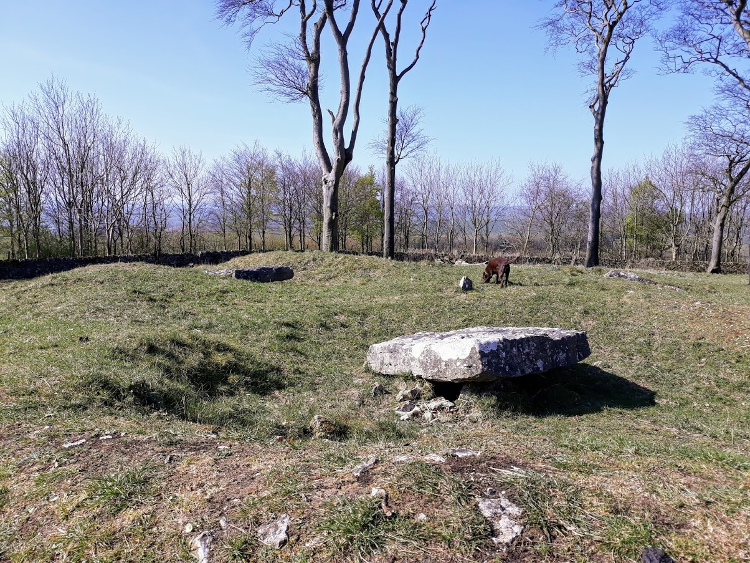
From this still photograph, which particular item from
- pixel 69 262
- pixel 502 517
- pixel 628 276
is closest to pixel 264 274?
pixel 69 262

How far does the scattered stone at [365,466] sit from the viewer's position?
3366 millimetres

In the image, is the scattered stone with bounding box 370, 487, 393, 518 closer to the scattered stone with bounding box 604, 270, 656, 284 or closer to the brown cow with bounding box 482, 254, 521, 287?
the brown cow with bounding box 482, 254, 521, 287

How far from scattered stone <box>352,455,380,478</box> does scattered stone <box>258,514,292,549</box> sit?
0.65 metres

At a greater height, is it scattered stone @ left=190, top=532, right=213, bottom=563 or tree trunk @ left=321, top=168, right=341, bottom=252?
tree trunk @ left=321, top=168, right=341, bottom=252

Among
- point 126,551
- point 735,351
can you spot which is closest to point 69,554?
point 126,551

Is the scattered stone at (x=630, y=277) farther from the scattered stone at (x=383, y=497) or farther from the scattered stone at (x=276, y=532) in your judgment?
the scattered stone at (x=276, y=532)

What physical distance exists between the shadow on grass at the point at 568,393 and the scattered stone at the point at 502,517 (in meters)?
3.89

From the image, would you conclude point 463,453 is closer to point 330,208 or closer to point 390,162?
point 330,208

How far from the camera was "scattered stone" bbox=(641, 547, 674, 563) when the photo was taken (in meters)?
2.34

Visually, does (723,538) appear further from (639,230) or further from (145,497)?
(639,230)

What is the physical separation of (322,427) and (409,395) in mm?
2049

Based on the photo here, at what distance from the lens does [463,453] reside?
3693 millimetres

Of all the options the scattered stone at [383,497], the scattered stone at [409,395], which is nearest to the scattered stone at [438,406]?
the scattered stone at [409,395]

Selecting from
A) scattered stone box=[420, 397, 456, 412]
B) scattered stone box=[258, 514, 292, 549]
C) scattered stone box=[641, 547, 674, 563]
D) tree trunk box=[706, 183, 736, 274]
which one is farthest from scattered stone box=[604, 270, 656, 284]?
scattered stone box=[258, 514, 292, 549]
